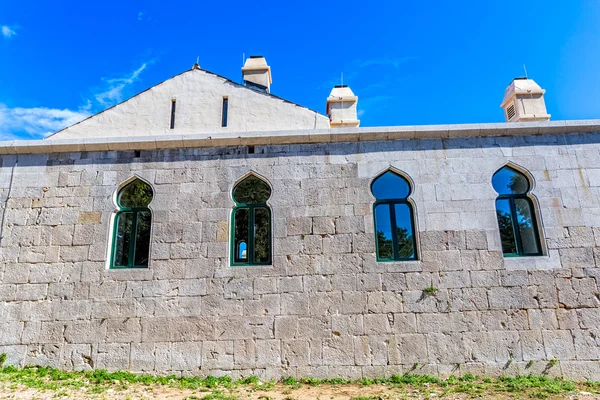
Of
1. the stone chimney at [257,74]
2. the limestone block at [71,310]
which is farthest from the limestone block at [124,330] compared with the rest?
the stone chimney at [257,74]

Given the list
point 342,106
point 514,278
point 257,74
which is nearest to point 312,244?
point 514,278

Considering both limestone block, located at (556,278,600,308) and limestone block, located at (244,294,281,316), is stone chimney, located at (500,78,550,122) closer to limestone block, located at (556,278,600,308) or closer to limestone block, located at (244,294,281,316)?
limestone block, located at (556,278,600,308)

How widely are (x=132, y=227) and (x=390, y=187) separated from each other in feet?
16.2

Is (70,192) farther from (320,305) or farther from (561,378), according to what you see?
(561,378)

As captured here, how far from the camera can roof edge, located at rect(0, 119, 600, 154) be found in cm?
777

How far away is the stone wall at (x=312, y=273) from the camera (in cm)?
686

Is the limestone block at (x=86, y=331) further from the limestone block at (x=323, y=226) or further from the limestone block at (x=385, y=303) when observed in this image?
the limestone block at (x=385, y=303)

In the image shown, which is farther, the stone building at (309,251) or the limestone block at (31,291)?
the limestone block at (31,291)

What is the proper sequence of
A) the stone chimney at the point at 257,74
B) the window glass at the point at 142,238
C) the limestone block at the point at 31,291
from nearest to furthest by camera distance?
the limestone block at the point at 31,291 → the window glass at the point at 142,238 → the stone chimney at the point at 257,74

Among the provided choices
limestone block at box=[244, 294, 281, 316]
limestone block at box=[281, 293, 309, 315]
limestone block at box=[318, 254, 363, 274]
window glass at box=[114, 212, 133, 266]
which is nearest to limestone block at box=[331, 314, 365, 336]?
limestone block at box=[281, 293, 309, 315]

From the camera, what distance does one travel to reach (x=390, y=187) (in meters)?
7.72

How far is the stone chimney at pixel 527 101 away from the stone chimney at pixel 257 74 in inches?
375

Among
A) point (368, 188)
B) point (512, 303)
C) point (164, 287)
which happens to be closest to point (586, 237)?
point (512, 303)

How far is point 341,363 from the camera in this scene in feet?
22.3
